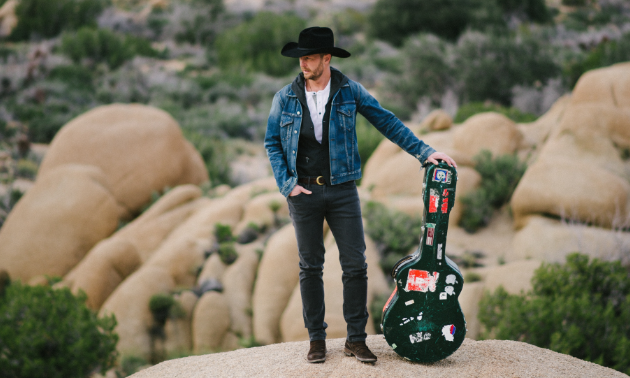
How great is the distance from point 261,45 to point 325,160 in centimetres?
1969

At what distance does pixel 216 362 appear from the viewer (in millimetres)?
3412

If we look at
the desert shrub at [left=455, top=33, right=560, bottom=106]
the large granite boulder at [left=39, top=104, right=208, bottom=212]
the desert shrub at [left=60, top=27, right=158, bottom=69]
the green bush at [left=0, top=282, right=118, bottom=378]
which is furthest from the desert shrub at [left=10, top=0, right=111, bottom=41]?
the green bush at [left=0, top=282, right=118, bottom=378]

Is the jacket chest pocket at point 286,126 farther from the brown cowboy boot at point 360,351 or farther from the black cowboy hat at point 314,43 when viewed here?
the brown cowboy boot at point 360,351

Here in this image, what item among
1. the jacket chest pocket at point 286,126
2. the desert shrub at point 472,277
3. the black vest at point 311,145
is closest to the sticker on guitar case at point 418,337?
the black vest at point 311,145

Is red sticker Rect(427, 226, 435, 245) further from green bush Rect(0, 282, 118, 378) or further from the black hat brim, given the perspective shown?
green bush Rect(0, 282, 118, 378)

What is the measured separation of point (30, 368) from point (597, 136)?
705cm

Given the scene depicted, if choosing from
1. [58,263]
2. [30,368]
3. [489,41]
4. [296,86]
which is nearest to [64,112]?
[58,263]

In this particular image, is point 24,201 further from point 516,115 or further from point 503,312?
point 516,115

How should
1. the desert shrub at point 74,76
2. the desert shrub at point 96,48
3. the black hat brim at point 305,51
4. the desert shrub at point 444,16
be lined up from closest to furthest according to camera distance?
the black hat brim at point 305,51 → the desert shrub at point 74,76 → the desert shrub at point 96,48 → the desert shrub at point 444,16

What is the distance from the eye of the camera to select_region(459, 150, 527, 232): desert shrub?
6676mm

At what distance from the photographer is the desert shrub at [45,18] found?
22.0 m

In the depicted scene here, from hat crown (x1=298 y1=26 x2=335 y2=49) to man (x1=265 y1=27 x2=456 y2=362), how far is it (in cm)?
6

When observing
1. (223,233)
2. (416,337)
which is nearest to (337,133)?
(416,337)

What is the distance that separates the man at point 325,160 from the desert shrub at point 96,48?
58.6ft
